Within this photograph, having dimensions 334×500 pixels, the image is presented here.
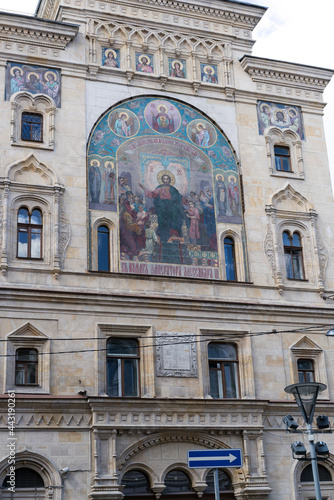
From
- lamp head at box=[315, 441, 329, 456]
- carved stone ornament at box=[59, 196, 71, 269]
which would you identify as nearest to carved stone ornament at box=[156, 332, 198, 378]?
carved stone ornament at box=[59, 196, 71, 269]

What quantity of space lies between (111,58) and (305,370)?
45.2 ft

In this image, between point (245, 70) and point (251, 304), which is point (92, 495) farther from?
point (245, 70)

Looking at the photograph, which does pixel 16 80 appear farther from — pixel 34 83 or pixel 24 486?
pixel 24 486

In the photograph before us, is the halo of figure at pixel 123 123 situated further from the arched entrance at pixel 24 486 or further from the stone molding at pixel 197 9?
the arched entrance at pixel 24 486

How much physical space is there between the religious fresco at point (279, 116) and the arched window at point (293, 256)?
4.51 m

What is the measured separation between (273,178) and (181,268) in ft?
18.9

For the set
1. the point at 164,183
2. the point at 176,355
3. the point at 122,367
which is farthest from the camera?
the point at 164,183

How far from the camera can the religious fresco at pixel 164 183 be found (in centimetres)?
2694

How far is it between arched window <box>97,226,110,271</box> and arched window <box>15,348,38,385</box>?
385 cm

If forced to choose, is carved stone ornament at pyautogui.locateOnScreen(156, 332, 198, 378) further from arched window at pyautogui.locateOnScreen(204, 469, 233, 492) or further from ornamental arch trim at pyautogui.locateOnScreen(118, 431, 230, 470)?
arched window at pyautogui.locateOnScreen(204, 469, 233, 492)

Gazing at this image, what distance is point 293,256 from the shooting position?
29141 millimetres

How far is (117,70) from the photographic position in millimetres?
29047

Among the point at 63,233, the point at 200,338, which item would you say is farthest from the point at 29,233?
the point at 200,338

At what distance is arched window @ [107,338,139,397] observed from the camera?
24.9 metres
